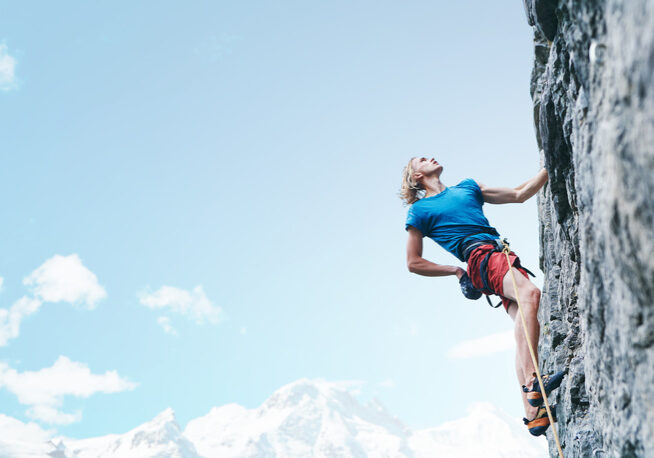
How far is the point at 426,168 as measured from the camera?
755 centimetres

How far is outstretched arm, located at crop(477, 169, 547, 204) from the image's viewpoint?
6.88 m

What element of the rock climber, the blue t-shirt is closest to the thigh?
the rock climber

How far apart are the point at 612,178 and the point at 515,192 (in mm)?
3912

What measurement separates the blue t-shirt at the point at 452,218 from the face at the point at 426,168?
40 cm

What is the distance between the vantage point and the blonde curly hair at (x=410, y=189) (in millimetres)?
7613

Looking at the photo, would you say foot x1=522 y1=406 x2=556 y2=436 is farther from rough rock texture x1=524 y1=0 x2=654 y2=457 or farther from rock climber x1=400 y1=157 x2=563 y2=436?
rough rock texture x1=524 y1=0 x2=654 y2=457

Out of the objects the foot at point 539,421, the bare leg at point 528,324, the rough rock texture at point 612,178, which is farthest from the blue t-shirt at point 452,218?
the foot at point 539,421

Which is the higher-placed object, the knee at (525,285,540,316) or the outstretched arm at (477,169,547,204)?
the outstretched arm at (477,169,547,204)

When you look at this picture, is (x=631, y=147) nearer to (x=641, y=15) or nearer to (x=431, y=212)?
(x=641, y=15)

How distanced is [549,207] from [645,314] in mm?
6194

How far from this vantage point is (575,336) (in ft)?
23.8

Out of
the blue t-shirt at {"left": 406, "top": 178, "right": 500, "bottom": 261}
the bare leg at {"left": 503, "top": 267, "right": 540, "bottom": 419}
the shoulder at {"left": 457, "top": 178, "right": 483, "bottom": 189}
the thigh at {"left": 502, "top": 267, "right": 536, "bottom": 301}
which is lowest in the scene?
the bare leg at {"left": 503, "top": 267, "right": 540, "bottom": 419}

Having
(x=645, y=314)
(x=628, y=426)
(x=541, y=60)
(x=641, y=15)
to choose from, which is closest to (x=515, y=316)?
(x=628, y=426)

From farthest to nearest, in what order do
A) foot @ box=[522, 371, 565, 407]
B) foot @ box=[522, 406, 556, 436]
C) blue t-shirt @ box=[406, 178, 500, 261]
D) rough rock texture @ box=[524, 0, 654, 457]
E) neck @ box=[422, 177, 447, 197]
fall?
neck @ box=[422, 177, 447, 197] → blue t-shirt @ box=[406, 178, 500, 261] → foot @ box=[522, 406, 556, 436] → foot @ box=[522, 371, 565, 407] → rough rock texture @ box=[524, 0, 654, 457]
